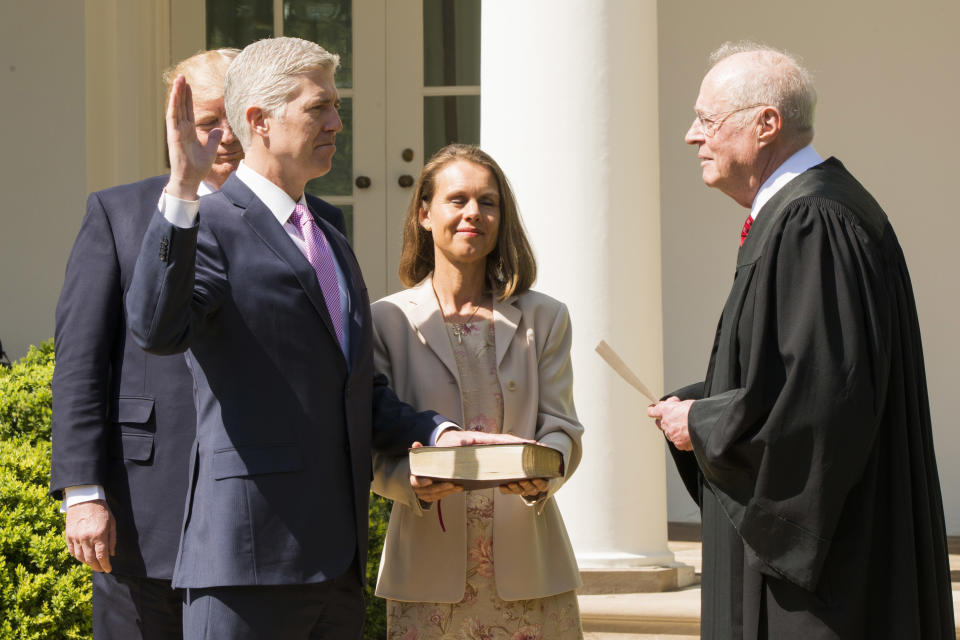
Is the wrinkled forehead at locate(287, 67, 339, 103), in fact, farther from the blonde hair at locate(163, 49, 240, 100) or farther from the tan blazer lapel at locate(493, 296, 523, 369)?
the tan blazer lapel at locate(493, 296, 523, 369)

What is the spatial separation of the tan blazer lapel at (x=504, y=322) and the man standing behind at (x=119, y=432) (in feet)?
2.80

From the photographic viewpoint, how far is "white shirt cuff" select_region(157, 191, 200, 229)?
100 inches

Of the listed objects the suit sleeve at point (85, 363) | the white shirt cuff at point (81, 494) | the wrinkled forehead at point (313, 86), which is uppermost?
the wrinkled forehead at point (313, 86)

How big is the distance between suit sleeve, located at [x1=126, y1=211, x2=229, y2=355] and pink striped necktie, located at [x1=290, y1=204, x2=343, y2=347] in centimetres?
40

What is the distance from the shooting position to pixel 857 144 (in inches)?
306

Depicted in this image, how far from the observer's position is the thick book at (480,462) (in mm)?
2910

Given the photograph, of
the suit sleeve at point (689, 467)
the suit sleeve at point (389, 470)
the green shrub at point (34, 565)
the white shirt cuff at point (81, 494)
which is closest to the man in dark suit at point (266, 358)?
the suit sleeve at point (389, 470)

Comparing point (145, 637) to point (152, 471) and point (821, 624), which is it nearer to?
point (152, 471)

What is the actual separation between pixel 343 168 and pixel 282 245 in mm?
5757

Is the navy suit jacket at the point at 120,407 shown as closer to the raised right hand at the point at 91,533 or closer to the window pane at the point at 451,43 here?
the raised right hand at the point at 91,533

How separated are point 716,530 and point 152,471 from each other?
58.4 inches

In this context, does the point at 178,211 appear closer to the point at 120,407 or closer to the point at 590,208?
the point at 120,407

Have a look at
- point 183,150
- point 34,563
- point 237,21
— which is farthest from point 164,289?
point 237,21

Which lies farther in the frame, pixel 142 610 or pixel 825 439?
pixel 142 610
